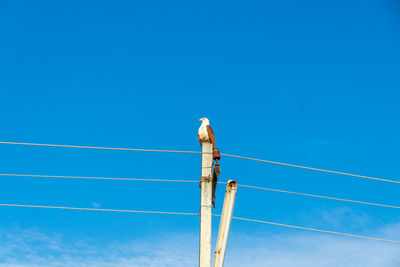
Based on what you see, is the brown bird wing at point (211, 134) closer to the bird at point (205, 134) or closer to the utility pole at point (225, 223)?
the bird at point (205, 134)

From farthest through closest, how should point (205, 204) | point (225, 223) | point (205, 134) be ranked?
1. point (205, 134)
2. point (205, 204)
3. point (225, 223)

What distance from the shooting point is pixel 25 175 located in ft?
21.0

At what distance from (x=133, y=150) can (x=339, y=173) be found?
11.2ft

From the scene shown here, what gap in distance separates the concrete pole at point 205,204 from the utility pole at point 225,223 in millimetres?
139

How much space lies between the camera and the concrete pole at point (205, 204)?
18.1 ft

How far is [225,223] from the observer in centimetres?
561

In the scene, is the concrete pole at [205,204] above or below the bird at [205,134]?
below

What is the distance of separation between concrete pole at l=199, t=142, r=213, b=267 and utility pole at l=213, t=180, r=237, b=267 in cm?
14

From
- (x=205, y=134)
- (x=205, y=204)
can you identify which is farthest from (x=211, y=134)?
(x=205, y=204)

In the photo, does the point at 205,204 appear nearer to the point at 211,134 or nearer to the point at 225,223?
the point at 225,223

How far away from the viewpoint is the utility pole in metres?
5.45

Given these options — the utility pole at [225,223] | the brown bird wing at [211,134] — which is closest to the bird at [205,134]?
the brown bird wing at [211,134]

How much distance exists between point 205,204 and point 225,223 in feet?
1.27

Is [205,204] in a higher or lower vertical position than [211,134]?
lower
